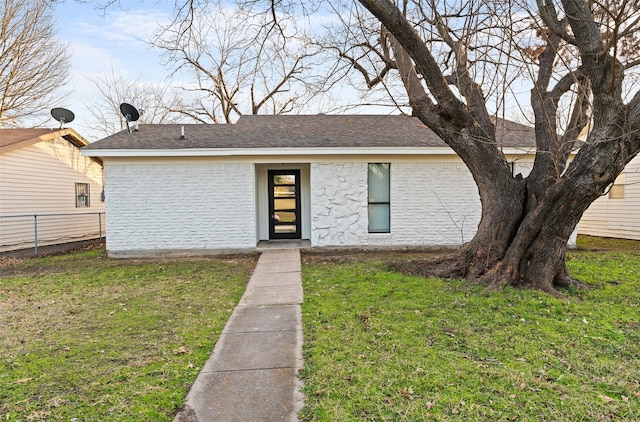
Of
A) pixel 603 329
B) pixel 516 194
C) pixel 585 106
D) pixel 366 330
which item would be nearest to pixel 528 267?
pixel 516 194

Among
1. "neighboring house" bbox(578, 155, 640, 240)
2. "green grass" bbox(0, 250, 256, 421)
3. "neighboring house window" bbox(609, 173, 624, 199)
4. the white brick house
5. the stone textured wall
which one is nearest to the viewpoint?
"green grass" bbox(0, 250, 256, 421)

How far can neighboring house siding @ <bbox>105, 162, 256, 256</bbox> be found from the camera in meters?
10.2

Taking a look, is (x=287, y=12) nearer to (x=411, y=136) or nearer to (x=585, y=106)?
(x=411, y=136)

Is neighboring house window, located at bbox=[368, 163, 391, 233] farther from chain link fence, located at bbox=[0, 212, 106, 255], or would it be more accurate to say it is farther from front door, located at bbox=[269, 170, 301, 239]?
chain link fence, located at bbox=[0, 212, 106, 255]

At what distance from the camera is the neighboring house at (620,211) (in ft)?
42.3

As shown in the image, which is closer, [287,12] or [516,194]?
[516,194]

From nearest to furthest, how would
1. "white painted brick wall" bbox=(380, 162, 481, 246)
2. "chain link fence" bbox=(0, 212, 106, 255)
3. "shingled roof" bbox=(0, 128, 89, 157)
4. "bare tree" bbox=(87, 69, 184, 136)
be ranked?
"white painted brick wall" bbox=(380, 162, 481, 246)
"chain link fence" bbox=(0, 212, 106, 255)
"shingled roof" bbox=(0, 128, 89, 157)
"bare tree" bbox=(87, 69, 184, 136)

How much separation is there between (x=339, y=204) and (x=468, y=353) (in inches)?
278

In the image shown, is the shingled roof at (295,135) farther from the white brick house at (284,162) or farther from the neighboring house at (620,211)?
the neighboring house at (620,211)

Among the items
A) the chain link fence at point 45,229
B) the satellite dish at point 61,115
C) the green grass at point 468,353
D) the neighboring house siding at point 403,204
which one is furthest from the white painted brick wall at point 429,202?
the satellite dish at point 61,115

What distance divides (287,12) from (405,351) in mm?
6913

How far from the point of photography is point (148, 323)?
4777 mm

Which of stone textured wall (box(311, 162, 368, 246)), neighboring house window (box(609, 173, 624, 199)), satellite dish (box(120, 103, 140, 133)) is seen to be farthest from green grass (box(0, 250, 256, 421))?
neighboring house window (box(609, 173, 624, 199))

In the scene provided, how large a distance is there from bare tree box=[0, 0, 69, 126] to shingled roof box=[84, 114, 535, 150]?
11.1 m
